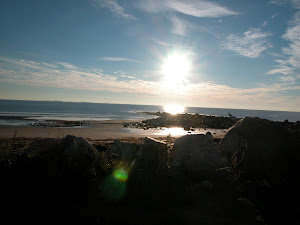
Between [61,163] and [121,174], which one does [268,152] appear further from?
[61,163]

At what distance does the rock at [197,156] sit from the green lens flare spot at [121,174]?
154 centimetres

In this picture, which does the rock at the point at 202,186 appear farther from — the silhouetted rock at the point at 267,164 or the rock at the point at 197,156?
the silhouetted rock at the point at 267,164

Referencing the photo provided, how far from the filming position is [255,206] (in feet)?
15.1

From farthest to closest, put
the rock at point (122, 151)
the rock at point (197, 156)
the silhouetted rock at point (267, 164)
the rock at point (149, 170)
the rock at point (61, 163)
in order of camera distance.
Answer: the rock at point (122, 151)
the rock at point (197, 156)
the rock at point (61, 163)
the rock at point (149, 170)
the silhouetted rock at point (267, 164)

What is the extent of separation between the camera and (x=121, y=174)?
5.45 meters

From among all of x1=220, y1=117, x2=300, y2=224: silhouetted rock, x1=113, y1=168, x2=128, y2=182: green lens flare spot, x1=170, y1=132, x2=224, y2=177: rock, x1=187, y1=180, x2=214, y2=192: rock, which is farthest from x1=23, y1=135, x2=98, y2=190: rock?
x1=220, y1=117, x2=300, y2=224: silhouetted rock

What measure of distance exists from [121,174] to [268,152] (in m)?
4.22

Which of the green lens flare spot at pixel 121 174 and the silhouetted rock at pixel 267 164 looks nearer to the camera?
the silhouetted rock at pixel 267 164

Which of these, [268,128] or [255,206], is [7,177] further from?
[268,128]

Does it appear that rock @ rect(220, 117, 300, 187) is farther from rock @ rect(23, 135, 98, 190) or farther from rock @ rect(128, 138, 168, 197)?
rock @ rect(23, 135, 98, 190)

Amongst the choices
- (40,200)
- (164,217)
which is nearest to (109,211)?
(164,217)

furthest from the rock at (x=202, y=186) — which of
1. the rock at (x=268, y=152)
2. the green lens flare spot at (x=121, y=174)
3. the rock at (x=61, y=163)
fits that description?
the rock at (x=61, y=163)

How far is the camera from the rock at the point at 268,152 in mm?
5719

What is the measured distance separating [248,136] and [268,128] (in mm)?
713
